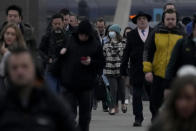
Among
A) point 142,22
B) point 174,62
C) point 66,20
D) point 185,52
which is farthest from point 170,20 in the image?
point 66,20

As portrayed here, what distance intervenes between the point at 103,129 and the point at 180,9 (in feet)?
117

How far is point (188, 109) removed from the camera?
16.6ft

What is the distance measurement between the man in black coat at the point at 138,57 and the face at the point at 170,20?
8.60 ft

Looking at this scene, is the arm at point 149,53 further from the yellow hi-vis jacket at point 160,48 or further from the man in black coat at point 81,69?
the man in black coat at point 81,69

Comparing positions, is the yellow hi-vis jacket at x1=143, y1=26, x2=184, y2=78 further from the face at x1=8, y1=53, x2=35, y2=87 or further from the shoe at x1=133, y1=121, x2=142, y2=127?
the face at x1=8, y1=53, x2=35, y2=87

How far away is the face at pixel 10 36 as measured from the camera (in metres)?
9.65

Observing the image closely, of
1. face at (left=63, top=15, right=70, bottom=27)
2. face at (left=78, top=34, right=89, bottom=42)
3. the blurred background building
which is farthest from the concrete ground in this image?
the blurred background building

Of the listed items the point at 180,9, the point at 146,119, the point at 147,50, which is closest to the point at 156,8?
the point at 180,9

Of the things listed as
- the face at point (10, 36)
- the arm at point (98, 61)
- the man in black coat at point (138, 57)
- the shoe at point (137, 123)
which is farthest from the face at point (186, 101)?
the shoe at point (137, 123)

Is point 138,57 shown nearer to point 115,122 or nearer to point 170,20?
point 115,122

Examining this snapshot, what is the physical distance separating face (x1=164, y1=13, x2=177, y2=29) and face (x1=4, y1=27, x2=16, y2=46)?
2247 mm

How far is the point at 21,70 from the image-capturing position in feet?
17.6

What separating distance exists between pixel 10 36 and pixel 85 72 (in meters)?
1.22

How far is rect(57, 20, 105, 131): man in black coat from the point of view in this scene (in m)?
10.4
